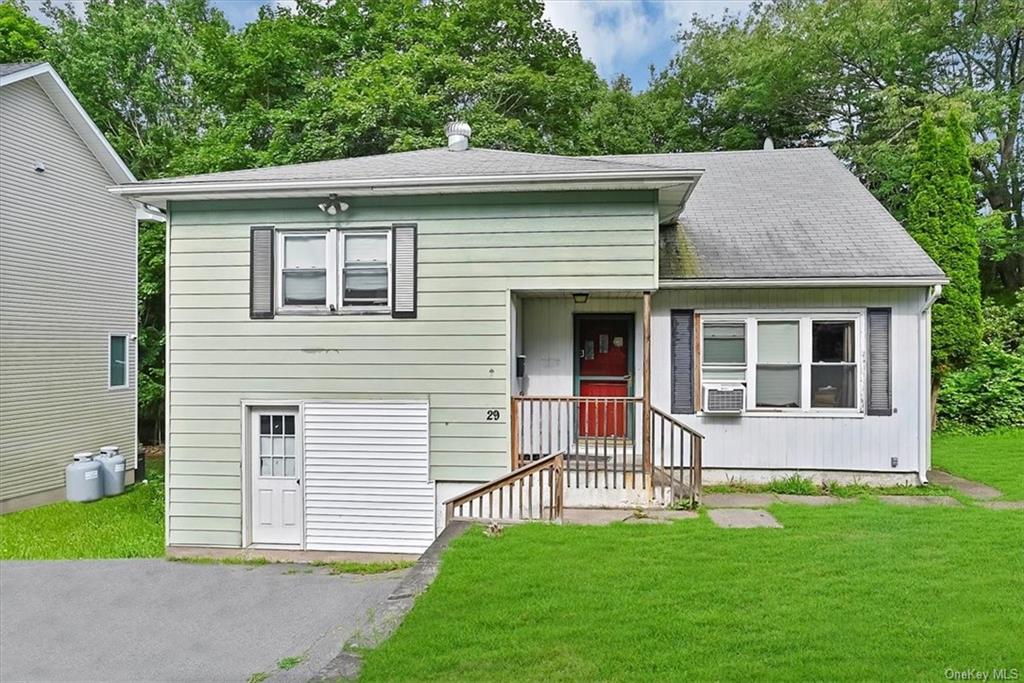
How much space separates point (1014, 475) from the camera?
331 inches

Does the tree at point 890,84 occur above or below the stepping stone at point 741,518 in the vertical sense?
above

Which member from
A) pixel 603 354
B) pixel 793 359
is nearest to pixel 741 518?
pixel 793 359

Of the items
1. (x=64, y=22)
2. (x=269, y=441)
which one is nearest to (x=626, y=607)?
(x=269, y=441)

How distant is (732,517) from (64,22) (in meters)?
22.9

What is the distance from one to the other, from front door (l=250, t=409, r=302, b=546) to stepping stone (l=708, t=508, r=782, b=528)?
500cm

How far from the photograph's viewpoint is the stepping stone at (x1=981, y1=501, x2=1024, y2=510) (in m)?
6.70

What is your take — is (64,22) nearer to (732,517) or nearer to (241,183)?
(241,183)

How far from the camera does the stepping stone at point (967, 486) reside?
24.2ft

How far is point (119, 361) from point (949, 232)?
1830 centimetres

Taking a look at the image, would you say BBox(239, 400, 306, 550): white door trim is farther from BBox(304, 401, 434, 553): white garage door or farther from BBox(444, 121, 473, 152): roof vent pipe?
BBox(444, 121, 473, 152): roof vent pipe

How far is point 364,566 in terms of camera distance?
6.87m

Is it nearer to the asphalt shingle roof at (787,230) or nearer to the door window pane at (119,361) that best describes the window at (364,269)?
the asphalt shingle roof at (787,230)

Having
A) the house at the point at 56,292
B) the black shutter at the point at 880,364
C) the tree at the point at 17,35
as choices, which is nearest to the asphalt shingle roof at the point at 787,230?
the black shutter at the point at 880,364

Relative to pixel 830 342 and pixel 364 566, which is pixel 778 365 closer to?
pixel 830 342
